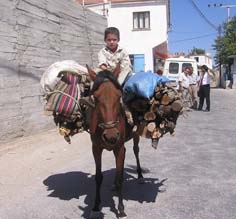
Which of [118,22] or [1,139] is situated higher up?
[118,22]

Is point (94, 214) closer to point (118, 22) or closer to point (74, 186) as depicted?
point (74, 186)

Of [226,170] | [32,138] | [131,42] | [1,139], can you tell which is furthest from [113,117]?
[131,42]

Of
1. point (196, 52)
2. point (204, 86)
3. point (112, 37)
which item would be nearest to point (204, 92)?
point (204, 86)

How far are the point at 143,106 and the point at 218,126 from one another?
354 inches

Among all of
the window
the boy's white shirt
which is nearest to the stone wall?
the boy's white shirt

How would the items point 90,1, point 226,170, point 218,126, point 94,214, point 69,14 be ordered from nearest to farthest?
1. point 94,214
2. point 226,170
3. point 218,126
4. point 69,14
5. point 90,1

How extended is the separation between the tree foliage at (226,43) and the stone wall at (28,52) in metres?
34.7

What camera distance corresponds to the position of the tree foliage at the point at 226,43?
4775 cm

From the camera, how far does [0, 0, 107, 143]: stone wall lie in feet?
34.5

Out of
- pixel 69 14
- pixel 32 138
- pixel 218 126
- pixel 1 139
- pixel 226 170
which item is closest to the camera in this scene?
pixel 226 170

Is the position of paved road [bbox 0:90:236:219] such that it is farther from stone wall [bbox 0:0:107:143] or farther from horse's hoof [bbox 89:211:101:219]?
stone wall [bbox 0:0:107:143]

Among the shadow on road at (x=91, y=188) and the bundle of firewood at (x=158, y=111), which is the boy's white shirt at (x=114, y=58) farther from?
the shadow on road at (x=91, y=188)

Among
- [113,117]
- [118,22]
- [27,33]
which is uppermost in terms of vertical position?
[118,22]

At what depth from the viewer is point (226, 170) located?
26.3 feet
